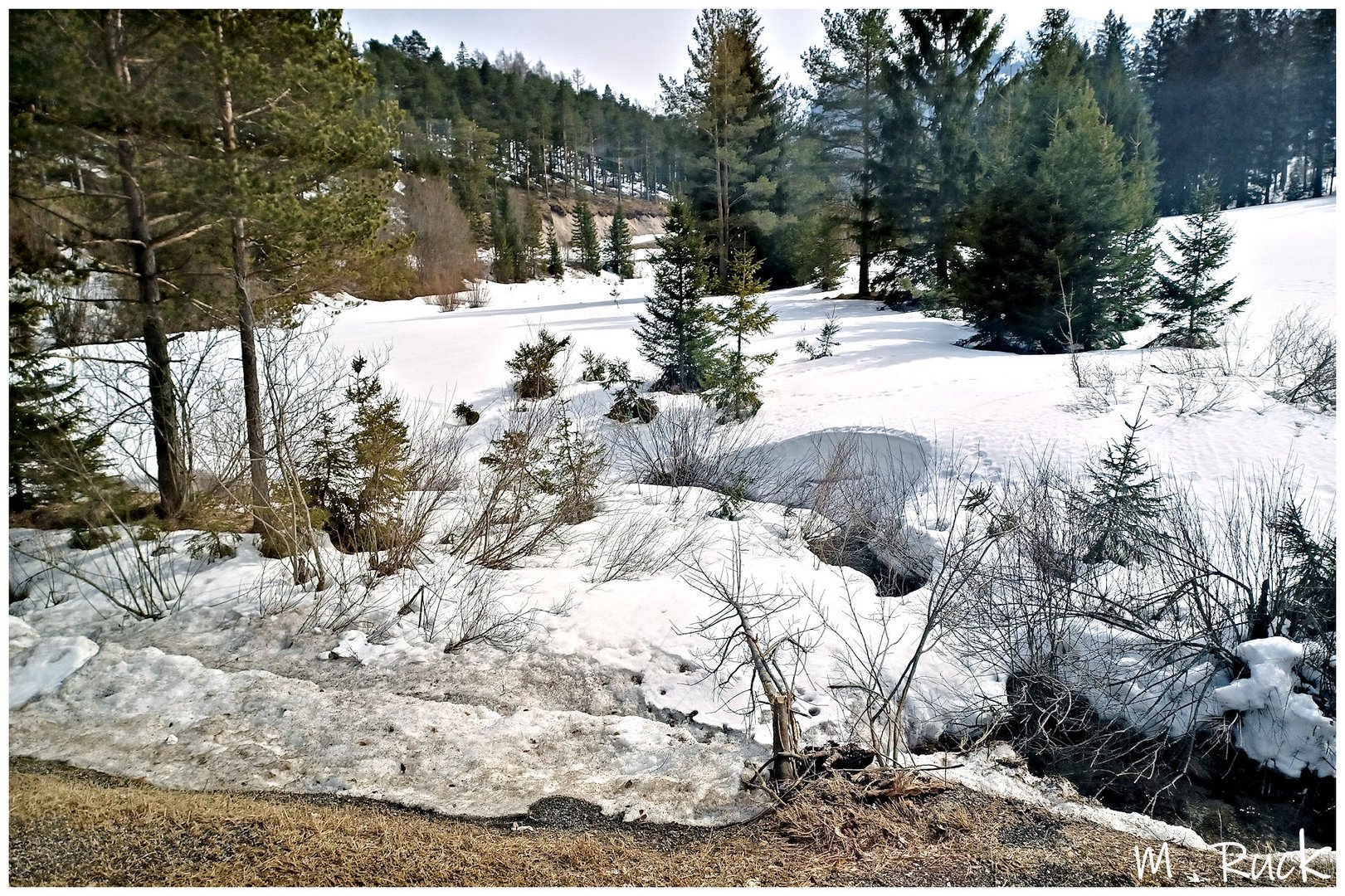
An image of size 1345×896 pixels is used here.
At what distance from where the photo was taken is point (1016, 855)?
2.90 metres

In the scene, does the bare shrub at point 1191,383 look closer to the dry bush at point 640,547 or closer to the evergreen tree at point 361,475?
the dry bush at point 640,547

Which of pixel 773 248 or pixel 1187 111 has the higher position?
pixel 1187 111

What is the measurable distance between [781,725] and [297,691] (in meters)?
2.84

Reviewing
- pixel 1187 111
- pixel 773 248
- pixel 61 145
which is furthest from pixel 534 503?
pixel 1187 111

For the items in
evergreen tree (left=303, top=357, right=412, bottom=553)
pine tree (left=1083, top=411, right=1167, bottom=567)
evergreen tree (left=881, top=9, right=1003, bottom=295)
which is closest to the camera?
pine tree (left=1083, top=411, right=1167, bottom=567)

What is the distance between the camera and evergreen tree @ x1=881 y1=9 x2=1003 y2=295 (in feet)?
55.1

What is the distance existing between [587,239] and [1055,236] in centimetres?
2524

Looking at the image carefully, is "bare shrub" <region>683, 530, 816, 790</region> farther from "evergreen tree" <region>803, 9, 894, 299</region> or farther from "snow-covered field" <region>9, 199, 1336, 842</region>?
"evergreen tree" <region>803, 9, 894, 299</region>

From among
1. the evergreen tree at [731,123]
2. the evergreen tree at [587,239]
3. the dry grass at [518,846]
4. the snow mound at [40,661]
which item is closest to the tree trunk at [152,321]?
the snow mound at [40,661]

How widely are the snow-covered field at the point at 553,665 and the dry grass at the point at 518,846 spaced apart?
213 mm

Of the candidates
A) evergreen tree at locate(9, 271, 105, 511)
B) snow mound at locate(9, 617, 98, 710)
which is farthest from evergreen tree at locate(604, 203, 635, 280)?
snow mound at locate(9, 617, 98, 710)

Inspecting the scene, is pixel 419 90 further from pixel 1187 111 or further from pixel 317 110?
pixel 1187 111

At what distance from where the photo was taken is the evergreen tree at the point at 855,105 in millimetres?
18125

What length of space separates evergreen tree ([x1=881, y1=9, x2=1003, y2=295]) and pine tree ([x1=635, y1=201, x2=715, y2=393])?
25.3 ft
